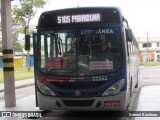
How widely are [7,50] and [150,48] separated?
304ft

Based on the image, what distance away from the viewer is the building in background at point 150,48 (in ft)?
316

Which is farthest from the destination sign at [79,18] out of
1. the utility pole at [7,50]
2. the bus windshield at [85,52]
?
the utility pole at [7,50]

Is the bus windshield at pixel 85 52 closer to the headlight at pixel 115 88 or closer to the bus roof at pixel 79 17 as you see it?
the bus roof at pixel 79 17

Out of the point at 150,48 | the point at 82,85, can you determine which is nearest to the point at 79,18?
the point at 82,85

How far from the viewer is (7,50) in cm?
1270

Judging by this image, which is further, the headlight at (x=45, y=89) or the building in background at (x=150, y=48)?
the building in background at (x=150, y=48)

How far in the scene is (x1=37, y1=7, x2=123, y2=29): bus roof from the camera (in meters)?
9.65

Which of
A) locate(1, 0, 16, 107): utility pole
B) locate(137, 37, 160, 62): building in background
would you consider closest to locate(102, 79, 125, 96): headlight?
locate(1, 0, 16, 107): utility pole

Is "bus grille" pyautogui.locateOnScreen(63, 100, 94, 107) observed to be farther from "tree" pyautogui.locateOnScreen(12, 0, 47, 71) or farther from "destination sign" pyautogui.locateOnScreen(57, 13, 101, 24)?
"tree" pyautogui.locateOnScreen(12, 0, 47, 71)

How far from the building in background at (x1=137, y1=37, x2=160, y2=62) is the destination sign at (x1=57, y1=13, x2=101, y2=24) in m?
87.0

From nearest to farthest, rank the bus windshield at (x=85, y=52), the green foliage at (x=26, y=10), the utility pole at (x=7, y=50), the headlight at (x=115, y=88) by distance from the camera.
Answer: the headlight at (x=115, y=88), the bus windshield at (x=85, y=52), the utility pole at (x=7, y=50), the green foliage at (x=26, y=10)

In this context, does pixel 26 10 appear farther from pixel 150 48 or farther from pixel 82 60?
pixel 150 48

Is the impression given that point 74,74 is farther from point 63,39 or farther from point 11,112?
point 11,112

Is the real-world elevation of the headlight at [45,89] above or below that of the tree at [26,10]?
below
